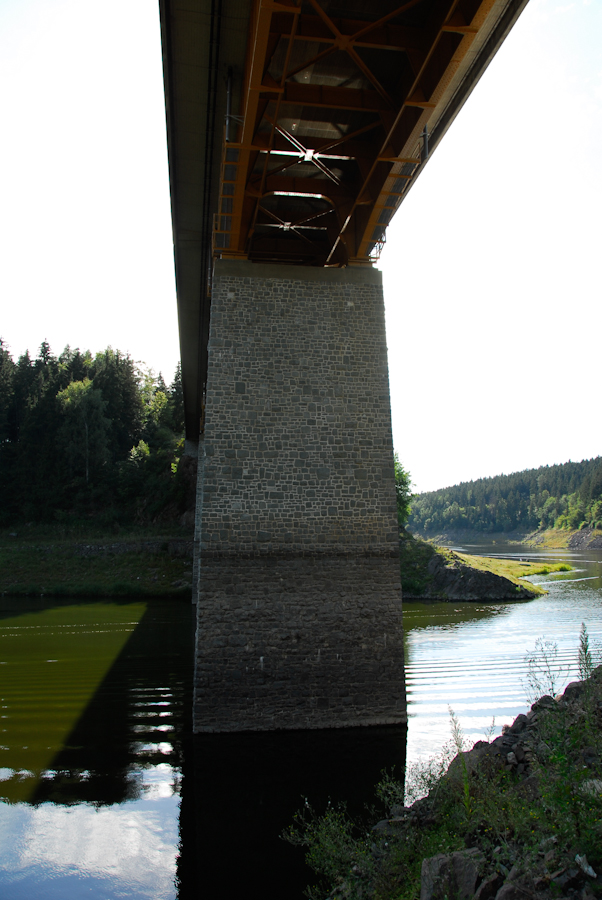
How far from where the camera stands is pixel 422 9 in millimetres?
7434

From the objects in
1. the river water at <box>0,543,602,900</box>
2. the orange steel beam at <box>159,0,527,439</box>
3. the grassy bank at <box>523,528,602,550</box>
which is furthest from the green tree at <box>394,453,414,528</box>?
the grassy bank at <box>523,528,602,550</box>

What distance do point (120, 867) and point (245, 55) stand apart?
9.61 metres

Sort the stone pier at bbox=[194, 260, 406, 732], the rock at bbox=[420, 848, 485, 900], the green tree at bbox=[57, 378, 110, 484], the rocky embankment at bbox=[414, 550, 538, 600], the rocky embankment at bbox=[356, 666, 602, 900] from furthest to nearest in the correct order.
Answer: the green tree at bbox=[57, 378, 110, 484], the rocky embankment at bbox=[414, 550, 538, 600], the stone pier at bbox=[194, 260, 406, 732], the rock at bbox=[420, 848, 485, 900], the rocky embankment at bbox=[356, 666, 602, 900]

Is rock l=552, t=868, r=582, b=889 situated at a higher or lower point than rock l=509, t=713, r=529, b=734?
higher

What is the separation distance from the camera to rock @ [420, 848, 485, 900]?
13.2 feet

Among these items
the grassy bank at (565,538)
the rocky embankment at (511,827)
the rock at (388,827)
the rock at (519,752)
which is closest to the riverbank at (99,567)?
the rock at (388,827)

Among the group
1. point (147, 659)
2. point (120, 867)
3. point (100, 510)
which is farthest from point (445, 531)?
point (120, 867)

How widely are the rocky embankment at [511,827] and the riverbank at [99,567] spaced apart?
23550 millimetres

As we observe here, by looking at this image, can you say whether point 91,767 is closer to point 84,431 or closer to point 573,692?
point 573,692

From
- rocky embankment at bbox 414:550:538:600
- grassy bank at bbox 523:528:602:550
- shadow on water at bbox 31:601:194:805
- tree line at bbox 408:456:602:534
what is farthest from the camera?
tree line at bbox 408:456:602:534

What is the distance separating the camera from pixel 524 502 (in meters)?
123

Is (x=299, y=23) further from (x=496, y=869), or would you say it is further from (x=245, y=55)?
(x=496, y=869)

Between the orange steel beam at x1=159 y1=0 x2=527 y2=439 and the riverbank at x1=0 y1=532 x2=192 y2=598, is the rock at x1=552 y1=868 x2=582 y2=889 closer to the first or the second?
the orange steel beam at x1=159 y1=0 x2=527 y2=439

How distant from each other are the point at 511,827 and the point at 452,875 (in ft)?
2.34
